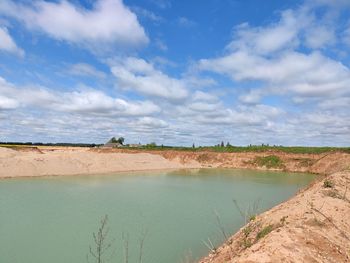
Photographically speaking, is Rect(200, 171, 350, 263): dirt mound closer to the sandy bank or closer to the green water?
the green water

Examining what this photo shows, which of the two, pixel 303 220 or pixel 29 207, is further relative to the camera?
pixel 29 207

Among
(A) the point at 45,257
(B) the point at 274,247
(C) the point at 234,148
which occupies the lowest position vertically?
(A) the point at 45,257

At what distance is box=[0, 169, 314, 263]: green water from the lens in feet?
37.0

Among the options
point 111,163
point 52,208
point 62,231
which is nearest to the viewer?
point 62,231

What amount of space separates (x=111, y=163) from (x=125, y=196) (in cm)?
2447

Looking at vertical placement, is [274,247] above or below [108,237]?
above

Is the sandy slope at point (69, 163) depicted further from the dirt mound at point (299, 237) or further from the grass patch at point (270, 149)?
the dirt mound at point (299, 237)

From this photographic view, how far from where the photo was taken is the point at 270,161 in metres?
53.8

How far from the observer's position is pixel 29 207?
1889cm

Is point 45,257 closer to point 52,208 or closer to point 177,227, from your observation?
point 177,227

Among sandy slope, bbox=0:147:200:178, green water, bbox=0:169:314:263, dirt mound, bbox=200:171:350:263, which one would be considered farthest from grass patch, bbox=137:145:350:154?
dirt mound, bbox=200:171:350:263

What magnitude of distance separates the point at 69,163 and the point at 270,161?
29.5 meters

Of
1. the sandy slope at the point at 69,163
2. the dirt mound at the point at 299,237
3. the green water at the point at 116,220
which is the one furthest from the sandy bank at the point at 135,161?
the dirt mound at the point at 299,237

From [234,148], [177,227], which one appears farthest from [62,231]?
[234,148]
